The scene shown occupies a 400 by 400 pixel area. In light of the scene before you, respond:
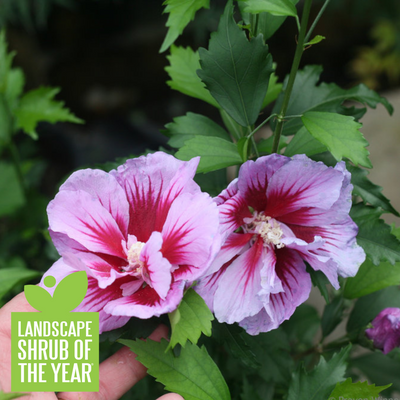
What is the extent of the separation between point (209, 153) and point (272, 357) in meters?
0.50

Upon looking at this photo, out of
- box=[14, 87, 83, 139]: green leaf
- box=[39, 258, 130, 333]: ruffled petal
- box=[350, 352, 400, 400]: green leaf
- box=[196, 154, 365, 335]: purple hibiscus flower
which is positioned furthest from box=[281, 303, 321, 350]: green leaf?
box=[14, 87, 83, 139]: green leaf

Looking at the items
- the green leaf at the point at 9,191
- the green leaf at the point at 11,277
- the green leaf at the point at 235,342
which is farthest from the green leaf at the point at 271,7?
the green leaf at the point at 9,191

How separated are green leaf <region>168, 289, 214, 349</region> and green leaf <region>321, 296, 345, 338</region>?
480 mm

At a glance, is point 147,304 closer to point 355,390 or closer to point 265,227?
point 265,227

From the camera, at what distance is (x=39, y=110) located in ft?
4.15

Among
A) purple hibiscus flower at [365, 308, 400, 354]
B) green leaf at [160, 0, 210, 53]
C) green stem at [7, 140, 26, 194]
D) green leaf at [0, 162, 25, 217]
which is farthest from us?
green leaf at [0, 162, 25, 217]

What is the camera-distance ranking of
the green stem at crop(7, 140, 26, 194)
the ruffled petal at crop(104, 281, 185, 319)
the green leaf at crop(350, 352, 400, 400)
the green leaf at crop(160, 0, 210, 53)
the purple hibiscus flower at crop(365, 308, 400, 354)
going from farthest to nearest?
the green stem at crop(7, 140, 26, 194) < the green leaf at crop(350, 352, 400, 400) < the purple hibiscus flower at crop(365, 308, 400, 354) < the green leaf at crop(160, 0, 210, 53) < the ruffled petal at crop(104, 281, 185, 319)

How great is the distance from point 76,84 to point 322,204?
2.47 metres

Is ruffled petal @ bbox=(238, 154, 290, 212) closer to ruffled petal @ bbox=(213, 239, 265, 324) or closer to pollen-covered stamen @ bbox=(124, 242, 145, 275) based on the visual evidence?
ruffled petal @ bbox=(213, 239, 265, 324)

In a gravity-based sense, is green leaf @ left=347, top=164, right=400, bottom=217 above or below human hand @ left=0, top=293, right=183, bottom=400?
above

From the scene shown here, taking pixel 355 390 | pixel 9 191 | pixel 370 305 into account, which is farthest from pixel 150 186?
pixel 9 191

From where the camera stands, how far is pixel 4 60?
127 centimetres

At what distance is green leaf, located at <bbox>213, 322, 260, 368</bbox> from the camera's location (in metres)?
0.79

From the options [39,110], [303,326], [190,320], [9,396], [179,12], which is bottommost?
[303,326]
